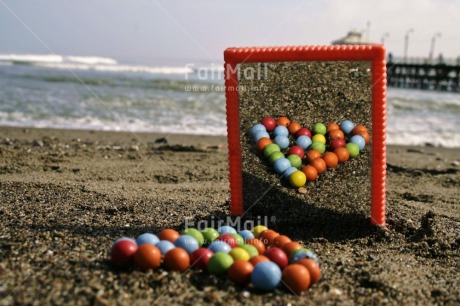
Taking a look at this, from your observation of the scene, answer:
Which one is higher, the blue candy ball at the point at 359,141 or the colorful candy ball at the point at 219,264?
the blue candy ball at the point at 359,141

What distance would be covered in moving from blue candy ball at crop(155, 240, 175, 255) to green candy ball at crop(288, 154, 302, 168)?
5.07ft

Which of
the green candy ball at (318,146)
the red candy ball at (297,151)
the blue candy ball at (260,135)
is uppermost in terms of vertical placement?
the blue candy ball at (260,135)

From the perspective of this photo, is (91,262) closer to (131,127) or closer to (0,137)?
(0,137)

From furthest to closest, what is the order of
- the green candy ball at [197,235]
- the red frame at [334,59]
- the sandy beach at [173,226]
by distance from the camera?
the red frame at [334,59]
the green candy ball at [197,235]
the sandy beach at [173,226]

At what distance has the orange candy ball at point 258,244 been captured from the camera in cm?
351

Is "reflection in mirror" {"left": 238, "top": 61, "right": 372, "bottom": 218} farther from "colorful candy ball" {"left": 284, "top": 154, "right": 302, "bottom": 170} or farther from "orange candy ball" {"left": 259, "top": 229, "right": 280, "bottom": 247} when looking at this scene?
"orange candy ball" {"left": 259, "top": 229, "right": 280, "bottom": 247}

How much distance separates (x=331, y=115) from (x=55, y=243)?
103 inches

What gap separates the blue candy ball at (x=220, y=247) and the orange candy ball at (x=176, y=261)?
9.7 inches

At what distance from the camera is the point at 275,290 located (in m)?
3.00

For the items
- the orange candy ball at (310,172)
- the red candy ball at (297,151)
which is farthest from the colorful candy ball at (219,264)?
the red candy ball at (297,151)

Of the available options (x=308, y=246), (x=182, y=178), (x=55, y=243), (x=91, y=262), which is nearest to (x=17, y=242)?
(x=55, y=243)

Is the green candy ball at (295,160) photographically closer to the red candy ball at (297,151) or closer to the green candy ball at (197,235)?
the red candy ball at (297,151)

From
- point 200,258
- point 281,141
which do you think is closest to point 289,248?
point 200,258

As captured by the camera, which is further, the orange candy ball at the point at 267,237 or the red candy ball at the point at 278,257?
the orange candy ball at the point at 267,237
